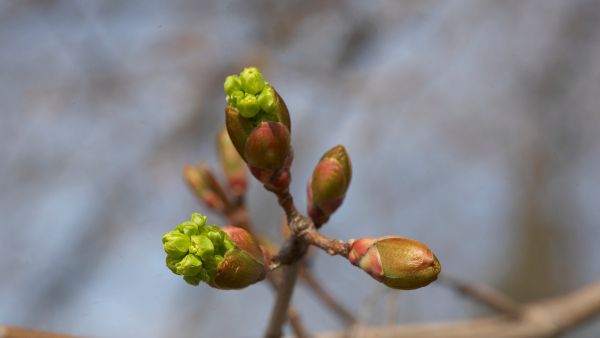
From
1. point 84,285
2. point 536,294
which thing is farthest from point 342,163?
point 536,294

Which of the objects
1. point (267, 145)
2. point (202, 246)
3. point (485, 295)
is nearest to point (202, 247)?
point (202, 246)

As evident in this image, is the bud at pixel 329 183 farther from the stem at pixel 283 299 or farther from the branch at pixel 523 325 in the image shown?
the branch at pixel 523 325

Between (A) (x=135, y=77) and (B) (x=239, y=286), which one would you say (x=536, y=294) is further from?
(B) (x=239, y=286)

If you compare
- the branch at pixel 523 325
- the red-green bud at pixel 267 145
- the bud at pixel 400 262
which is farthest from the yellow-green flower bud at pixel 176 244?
the branch at pixel 523 325

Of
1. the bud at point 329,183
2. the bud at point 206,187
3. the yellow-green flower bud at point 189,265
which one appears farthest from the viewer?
the bud at point 206,187

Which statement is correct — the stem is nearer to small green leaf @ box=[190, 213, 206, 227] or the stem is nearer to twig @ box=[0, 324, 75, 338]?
small green leaf @ box=[190, 213, 206, 227]

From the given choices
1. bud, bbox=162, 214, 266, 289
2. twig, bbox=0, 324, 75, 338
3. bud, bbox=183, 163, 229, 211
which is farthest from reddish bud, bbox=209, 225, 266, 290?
bud, bbox=183, 163, 229, 211
